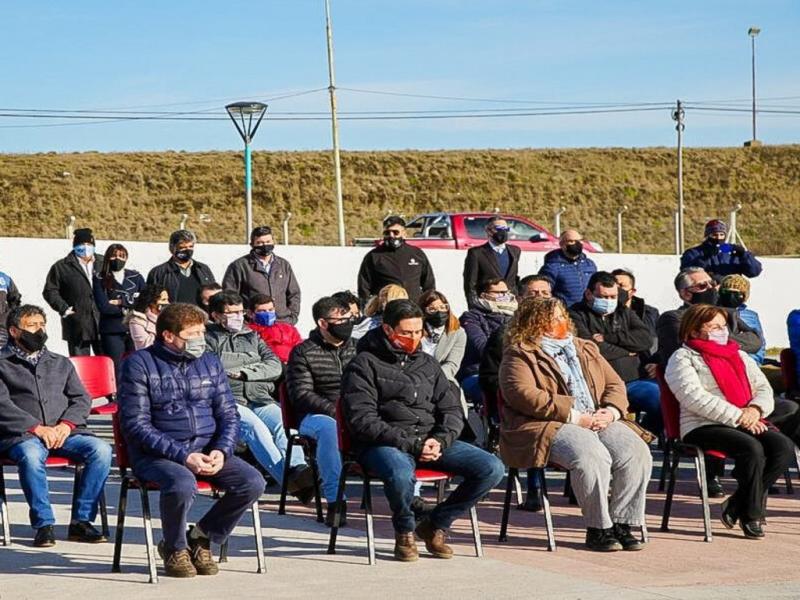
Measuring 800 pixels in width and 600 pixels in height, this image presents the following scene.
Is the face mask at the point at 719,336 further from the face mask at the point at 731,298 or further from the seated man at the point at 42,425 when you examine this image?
the seated man at the point at 42,425

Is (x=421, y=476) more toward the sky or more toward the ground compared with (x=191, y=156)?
more toward the ground

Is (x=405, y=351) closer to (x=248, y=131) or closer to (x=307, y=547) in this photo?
(x=307, y=547)

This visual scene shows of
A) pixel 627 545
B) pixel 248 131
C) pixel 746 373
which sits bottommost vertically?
pixel 627 545

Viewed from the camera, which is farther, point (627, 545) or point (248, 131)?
point (248, 131)

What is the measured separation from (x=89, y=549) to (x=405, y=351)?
2.07m

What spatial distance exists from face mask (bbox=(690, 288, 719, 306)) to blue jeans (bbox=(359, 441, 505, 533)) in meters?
3.88

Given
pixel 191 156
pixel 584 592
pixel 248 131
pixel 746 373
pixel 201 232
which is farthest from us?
pixel 191 156

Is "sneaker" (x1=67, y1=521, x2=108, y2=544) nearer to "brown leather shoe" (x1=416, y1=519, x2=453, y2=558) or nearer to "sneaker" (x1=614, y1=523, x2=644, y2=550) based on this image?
"brown leather shoe" (x1=416, y1=519, x2=453, y2=558)

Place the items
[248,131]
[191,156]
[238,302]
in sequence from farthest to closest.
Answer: [191,156], [248,131], [238,302]

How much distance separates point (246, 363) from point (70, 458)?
80.6 inches

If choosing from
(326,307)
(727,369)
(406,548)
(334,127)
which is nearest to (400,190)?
(334,127)

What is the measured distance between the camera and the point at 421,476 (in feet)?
26.9

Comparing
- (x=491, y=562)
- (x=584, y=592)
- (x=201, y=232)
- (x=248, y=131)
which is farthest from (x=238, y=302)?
(x=201, y=232)

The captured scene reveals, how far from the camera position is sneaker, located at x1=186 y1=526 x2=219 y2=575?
7.54 m
